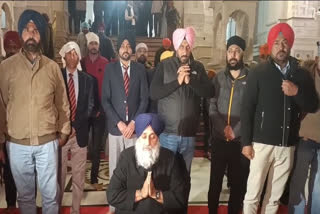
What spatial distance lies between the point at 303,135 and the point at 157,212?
1399 mm

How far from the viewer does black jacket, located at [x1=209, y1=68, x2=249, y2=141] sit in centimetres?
323

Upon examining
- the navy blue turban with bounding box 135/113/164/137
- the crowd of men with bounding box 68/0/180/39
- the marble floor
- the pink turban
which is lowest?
the marble floor

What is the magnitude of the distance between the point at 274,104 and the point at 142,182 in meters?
1.17

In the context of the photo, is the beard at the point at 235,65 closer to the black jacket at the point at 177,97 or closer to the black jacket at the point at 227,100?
the black jacket at the point at 227,100

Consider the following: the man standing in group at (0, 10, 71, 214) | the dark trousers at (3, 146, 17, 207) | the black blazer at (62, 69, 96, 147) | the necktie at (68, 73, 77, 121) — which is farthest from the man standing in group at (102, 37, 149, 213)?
the dark trousers at (3, 146, 17, 207)

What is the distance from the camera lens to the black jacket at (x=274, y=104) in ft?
8.96

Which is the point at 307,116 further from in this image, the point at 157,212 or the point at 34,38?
the point at 34,38

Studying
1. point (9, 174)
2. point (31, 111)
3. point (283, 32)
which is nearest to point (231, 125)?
point (283, 32)

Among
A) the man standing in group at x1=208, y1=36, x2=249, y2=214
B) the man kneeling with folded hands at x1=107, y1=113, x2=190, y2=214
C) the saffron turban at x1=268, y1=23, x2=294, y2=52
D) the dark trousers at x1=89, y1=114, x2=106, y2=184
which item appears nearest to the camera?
the man kneeling with folded hands at x1=107, y1=113, x2=190, y2=214

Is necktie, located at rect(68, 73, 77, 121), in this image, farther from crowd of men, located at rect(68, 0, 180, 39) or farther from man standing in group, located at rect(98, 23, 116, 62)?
crowd of men, located at rect(68, 0, 180, 39)

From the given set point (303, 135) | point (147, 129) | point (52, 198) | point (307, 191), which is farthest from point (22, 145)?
point (307, 191)

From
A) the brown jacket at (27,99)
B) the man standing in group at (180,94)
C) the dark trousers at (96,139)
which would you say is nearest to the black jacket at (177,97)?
the man standing in group at (180,94)

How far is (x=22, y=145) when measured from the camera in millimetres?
2775

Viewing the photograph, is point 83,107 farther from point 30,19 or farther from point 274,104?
point 274,104
